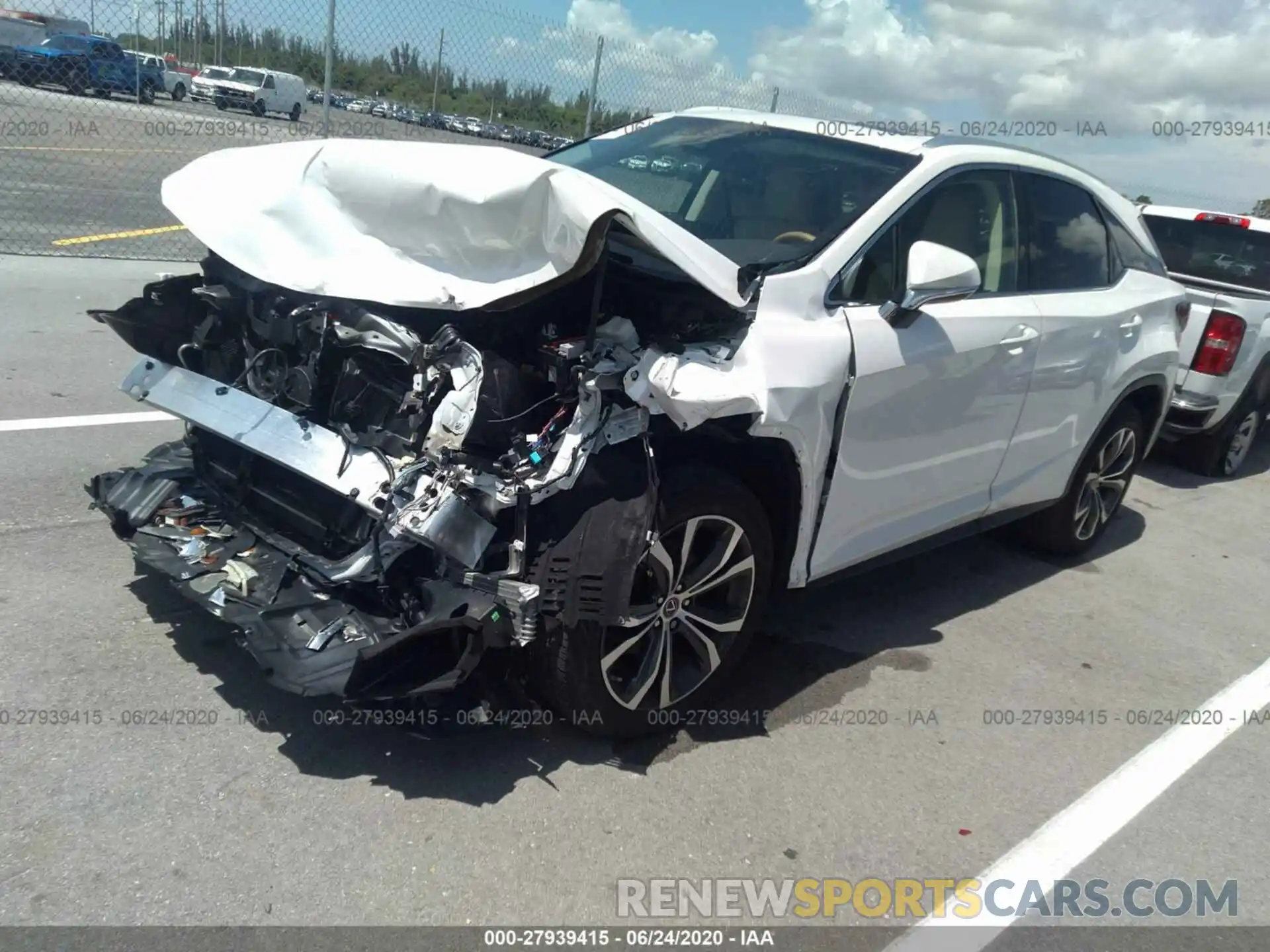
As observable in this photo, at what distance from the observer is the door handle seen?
4.18 metres

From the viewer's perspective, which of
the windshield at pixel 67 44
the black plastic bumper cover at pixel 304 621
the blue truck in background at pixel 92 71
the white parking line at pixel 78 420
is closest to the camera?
the black plastic bumper cover at pixel 304 621

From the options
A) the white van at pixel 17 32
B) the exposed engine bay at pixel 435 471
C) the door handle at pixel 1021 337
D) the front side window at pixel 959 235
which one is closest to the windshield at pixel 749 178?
the front side window at pixel 959 235

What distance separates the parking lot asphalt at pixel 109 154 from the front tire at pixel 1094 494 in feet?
14.3

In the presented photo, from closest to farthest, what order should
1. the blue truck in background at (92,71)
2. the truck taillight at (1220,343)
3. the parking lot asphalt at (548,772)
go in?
the parking lot asphalt at (548,772) < the truck taillight at (1220,343) < the blue truck in background at (92,71)

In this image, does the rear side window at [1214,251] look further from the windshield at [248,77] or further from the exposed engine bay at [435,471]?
the windshield at [248,77]

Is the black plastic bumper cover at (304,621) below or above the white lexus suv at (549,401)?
below

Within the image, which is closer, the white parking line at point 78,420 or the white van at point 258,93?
the white parking line at point 78,420

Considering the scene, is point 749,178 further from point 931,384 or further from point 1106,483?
point 1106,483

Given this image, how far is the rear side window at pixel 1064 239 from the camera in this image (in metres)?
4.55

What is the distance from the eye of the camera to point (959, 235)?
412 cm

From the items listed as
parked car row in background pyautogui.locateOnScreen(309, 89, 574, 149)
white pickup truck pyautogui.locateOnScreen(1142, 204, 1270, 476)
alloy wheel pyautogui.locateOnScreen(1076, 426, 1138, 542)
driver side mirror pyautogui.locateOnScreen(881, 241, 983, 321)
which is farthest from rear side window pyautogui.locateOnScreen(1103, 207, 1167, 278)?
parked car row in background pyautogui.locateOnScreen(309, 89, 574, 149)

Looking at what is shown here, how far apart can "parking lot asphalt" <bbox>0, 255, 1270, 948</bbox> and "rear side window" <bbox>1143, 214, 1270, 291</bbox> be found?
4208 millimetres

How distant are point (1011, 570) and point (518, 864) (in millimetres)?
3636

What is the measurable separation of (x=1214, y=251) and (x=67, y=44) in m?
18.1
